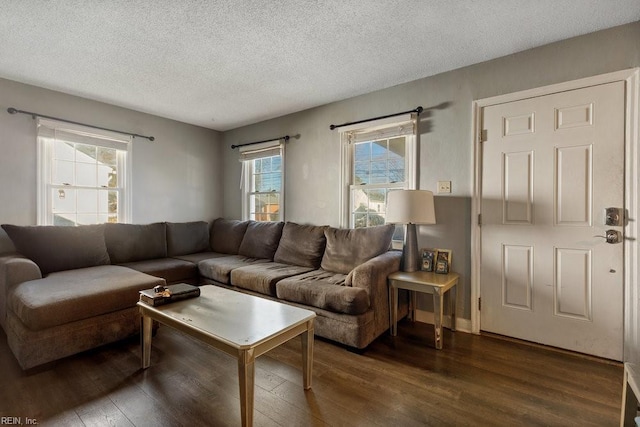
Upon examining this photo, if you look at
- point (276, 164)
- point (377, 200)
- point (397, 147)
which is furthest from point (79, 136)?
point (397, 147)

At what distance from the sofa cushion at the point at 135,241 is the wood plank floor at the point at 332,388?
3.95 feet

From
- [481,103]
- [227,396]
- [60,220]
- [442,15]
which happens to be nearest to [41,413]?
[227,396]

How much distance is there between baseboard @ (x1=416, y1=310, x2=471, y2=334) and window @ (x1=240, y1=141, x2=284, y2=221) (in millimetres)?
2134

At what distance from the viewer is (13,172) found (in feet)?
9.61

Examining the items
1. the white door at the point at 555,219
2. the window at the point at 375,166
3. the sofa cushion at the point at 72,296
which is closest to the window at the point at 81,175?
the sofa cushion at the point at 72,296

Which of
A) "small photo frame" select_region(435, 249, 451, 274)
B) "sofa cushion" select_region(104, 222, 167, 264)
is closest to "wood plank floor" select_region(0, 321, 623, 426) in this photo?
"small photo frame" select_region(435, 249, 451, 274)

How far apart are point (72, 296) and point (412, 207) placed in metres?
2.67

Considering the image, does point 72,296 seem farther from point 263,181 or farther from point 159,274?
point 263,181

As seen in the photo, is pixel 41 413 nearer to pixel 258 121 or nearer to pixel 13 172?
pixel 13 172

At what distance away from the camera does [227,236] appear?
415cm

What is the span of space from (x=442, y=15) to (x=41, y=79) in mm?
3680

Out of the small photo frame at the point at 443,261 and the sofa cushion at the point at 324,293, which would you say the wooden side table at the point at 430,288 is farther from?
the sofa cushion at the point at 324,293

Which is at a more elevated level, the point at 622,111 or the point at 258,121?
the point at 258,121

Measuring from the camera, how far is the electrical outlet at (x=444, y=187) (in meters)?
2.74
